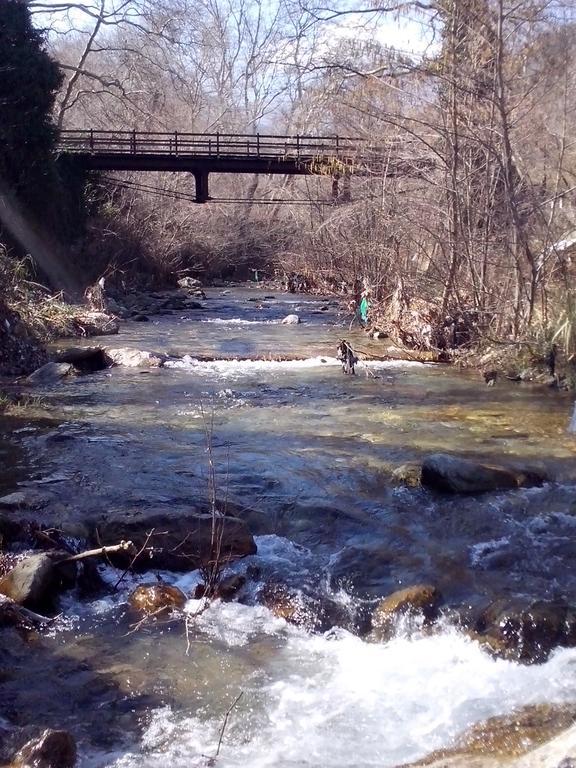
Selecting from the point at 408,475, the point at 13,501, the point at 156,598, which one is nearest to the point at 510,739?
the point at 156,598

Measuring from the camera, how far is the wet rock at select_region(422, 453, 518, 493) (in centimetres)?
804

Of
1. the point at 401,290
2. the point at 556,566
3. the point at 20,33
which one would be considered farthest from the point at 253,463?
the point at 20,33

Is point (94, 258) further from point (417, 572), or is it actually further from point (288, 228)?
point (417, 572)

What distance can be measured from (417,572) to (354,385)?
6891mm

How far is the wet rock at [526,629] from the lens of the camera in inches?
207

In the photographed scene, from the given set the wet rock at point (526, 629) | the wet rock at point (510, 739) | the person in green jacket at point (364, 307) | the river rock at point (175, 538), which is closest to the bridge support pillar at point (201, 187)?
the person in green jacket at point (364, 307)

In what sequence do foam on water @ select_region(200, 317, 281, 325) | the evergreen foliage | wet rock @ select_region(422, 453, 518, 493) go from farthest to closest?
the evergreen foliage, foam on water @ select_region(200, 317, 281, 325), wet rock @ select_region(422, 453, 518, 493)

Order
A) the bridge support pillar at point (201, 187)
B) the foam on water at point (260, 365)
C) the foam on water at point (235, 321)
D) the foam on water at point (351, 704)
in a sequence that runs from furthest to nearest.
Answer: the bridge support pillar at point (201, 187) < the foam on water at point (235, 321) < the foam on water at point (260, 365) < the foam on water at point (351, 704)

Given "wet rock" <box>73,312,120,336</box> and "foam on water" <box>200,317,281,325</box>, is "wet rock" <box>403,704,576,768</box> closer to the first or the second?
"wet rock" <box>73,312,120,336</box>

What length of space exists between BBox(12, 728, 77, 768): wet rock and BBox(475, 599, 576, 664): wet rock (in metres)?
2.65

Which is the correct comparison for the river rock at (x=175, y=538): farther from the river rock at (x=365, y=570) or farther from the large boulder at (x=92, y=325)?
the large boulder at (x=92, y=325)

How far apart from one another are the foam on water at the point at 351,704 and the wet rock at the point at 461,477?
2.69 m

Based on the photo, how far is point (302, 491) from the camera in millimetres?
8133

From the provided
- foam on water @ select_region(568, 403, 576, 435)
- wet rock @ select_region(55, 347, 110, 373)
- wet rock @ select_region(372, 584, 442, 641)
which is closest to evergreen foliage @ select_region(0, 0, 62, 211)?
wet rock @ select_region(55, 347, 110, 373)
